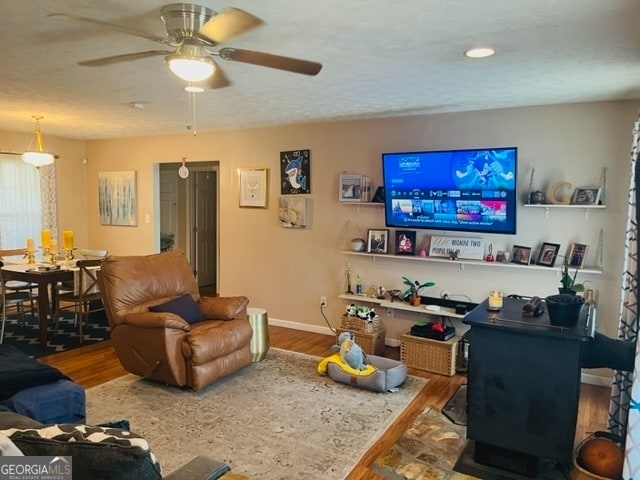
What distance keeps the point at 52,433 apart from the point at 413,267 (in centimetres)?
394

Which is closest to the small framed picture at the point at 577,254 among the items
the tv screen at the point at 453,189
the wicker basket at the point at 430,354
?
the tv screen at the point at 453,189

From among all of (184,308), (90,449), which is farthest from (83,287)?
(90,449)

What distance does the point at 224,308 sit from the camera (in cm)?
402

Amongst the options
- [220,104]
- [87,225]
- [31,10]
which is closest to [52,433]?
[31,10]

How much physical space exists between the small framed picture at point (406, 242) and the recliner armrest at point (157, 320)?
7.25 ft

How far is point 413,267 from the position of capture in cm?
471

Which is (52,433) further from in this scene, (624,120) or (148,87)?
(624,120)

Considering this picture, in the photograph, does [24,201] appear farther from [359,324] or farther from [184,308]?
[359,324]

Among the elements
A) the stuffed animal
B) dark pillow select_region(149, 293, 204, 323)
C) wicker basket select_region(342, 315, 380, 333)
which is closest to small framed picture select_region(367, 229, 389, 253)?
wicker basket select_region(342, 315, 380, 333)

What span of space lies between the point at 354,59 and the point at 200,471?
234 centimetres

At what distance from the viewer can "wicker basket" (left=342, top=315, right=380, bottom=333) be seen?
456cm

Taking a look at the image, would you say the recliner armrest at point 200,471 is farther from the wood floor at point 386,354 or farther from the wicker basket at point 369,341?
the wicker basket at point 369,341

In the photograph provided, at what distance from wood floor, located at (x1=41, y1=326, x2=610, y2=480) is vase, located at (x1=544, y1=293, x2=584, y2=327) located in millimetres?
1147

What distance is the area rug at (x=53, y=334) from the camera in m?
4.58
